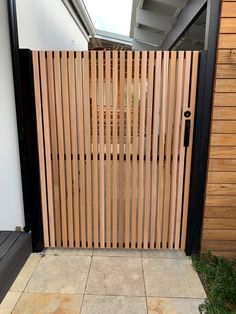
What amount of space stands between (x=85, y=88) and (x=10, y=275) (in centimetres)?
158

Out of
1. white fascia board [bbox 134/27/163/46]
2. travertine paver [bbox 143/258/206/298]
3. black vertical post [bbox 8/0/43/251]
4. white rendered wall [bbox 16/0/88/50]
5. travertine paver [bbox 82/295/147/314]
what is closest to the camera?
travertine paver [bbox 82/295/147/314]

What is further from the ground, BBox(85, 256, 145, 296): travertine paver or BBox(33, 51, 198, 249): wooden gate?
BBox(33, 51, 198, 249): wooden gate

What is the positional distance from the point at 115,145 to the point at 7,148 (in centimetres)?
91

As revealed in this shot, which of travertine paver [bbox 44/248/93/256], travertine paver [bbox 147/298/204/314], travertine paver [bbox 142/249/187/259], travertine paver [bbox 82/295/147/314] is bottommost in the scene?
travertine paver [bbox 142/249/187/259]

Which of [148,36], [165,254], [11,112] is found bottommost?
[165,254]

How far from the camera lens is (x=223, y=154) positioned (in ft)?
6.63

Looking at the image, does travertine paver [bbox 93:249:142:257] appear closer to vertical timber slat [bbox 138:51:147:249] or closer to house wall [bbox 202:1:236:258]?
vertical timber slat [bbox 138:51:147:249]

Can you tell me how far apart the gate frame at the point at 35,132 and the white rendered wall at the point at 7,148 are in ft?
0.14

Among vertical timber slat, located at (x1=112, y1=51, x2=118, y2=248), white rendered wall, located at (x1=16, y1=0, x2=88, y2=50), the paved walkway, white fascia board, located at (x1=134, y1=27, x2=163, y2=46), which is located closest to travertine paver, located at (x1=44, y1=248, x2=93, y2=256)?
the paved walkway

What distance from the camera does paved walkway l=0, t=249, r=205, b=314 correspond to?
5.49 ft

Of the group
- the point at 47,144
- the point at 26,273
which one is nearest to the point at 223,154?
the point at 47,144

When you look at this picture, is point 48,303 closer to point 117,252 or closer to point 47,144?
point 117,252

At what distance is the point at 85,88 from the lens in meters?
1.99

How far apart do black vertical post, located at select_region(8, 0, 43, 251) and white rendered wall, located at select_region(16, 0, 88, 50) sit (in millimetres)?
262
